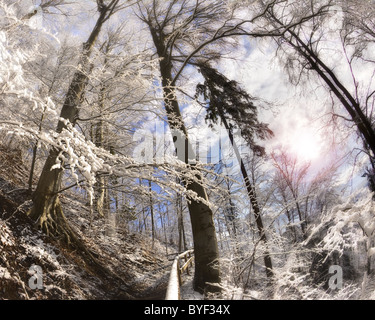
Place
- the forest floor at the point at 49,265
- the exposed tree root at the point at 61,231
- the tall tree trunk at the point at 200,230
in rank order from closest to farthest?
the forest floor at the point at 49,265 → the exposed tree root at the point at 61,231 → the tall tree trunk at the point at 200,230

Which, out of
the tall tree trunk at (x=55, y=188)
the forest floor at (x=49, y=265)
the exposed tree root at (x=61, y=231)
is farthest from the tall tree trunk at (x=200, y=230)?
the tall tree trunk at (x=55, y=188)

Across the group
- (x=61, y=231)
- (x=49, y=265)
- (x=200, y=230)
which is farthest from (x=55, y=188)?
(x=200, y=230)

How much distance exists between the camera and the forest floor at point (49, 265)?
3381 mm

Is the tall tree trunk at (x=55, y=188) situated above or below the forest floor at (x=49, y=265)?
above

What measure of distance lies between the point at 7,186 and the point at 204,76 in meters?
7.63

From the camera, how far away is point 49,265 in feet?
13.5

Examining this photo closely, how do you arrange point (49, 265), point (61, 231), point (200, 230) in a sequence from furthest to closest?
1. point (200, 230)
2. point (61, 231)
3. point (49, 265)

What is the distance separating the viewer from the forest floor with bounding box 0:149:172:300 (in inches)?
133

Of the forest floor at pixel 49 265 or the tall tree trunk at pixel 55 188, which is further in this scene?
the tall tree trunk at pixel 55 188

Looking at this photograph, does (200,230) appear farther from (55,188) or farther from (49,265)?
(55,188)

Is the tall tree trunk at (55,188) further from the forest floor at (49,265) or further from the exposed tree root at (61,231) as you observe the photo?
the forest floor at (49,265)
